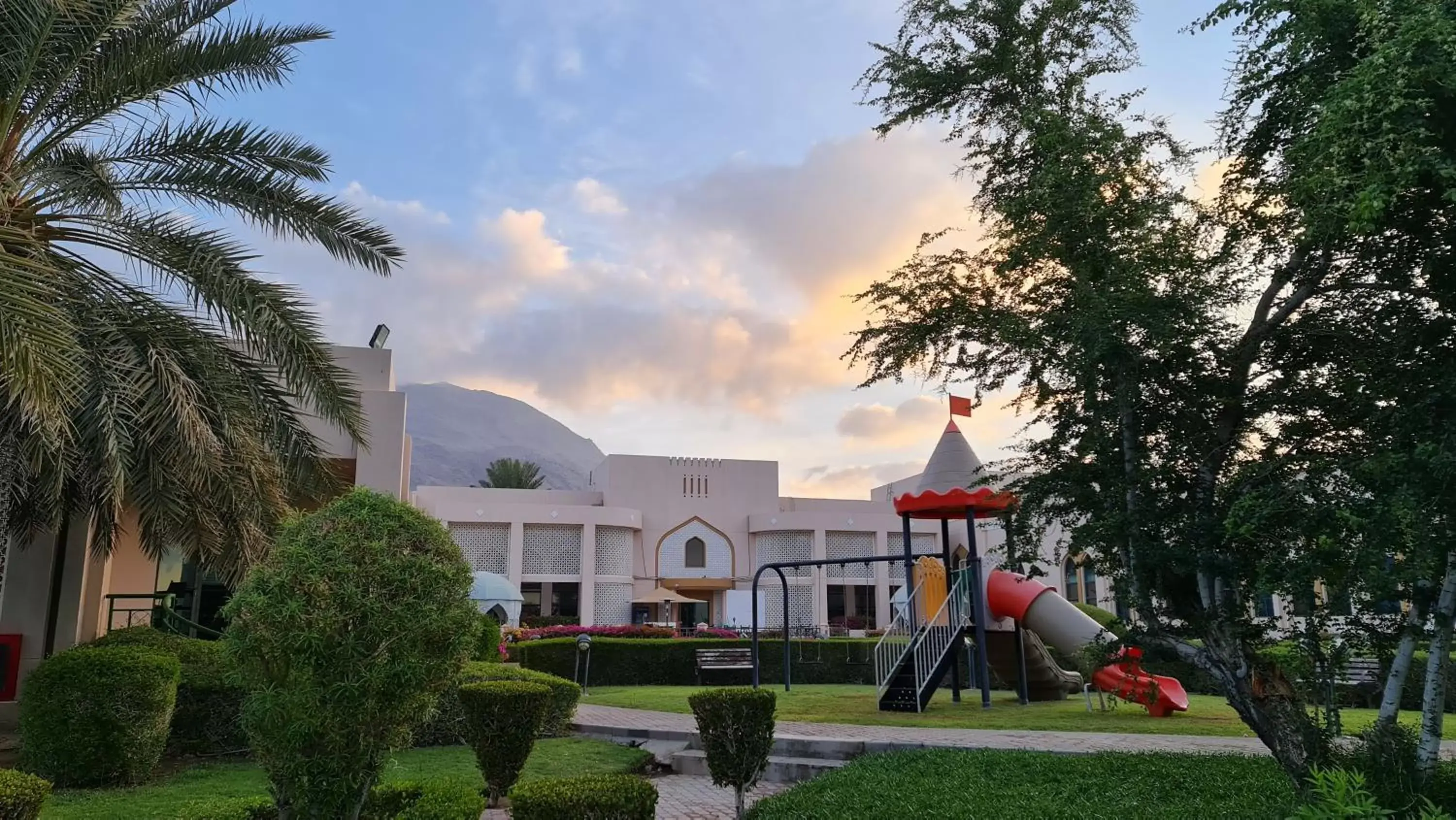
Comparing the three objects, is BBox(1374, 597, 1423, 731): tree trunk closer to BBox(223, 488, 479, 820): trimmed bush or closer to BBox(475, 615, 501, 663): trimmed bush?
BBox(223, 488, 479, 820): trimmed bush

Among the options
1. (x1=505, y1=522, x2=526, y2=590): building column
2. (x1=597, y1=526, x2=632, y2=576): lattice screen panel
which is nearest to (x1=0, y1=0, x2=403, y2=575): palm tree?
(x1=505, y1=522, x2=526, y2=590): building column

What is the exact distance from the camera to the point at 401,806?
16.4 ft

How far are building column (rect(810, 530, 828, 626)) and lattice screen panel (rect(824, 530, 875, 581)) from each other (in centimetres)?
16

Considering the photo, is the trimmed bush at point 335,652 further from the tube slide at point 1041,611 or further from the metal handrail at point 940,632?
the tube slide at point 1041,611

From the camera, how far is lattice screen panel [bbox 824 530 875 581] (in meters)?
40.3

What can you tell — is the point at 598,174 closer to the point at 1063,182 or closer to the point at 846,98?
the point at 846,98

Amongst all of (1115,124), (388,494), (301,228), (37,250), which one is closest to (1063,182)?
(1115,124)

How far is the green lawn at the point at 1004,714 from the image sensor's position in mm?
10406

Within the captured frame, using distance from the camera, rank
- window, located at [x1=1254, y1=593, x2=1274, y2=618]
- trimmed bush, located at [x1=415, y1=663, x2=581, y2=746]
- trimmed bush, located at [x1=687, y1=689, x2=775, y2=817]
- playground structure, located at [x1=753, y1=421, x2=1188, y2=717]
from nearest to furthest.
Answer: window, located at [x1=1254, y1=593, x2=1274, y2=618] → trimmed bush, located at [x1=687, y1=689, x2=775, y2=817] → trimmed bush, located at [x1=415, y1=663, x2=581, y2=746] → playground structure, located at [x1=753, y1=421, x2=1188, y2=717]

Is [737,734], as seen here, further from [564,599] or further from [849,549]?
[849,549]

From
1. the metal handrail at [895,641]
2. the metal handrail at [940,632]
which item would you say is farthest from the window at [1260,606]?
the metal handrail at [895,641]

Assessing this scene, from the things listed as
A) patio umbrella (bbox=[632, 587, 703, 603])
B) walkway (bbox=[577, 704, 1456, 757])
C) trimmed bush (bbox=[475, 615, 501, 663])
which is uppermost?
patio umbrella (bbox=[632, 587, 703, 603])

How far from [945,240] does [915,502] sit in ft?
20.8

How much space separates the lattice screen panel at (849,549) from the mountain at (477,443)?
11597cm
